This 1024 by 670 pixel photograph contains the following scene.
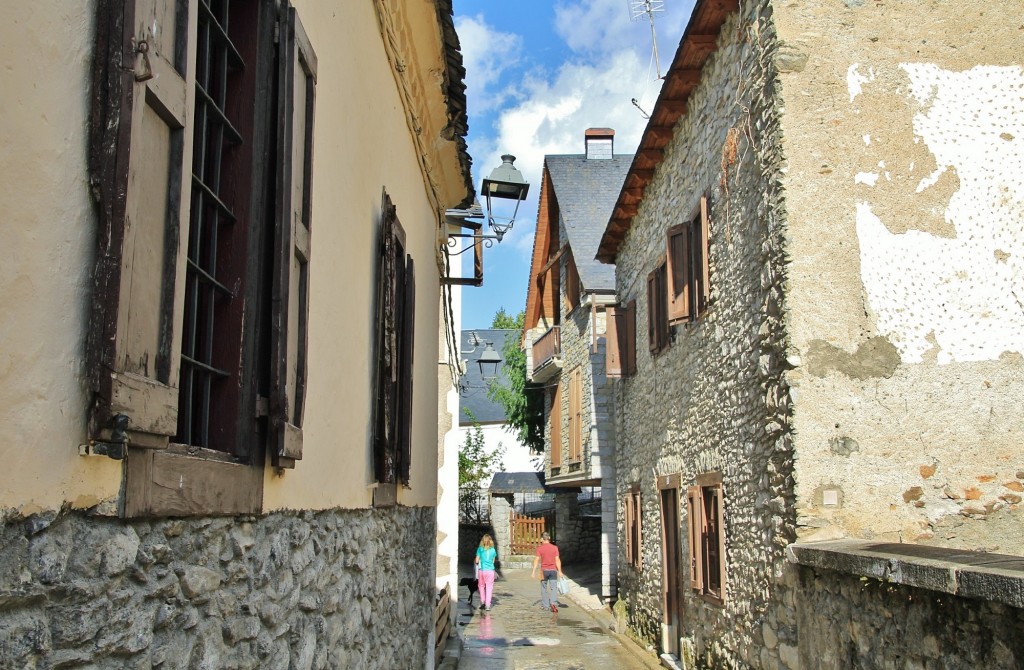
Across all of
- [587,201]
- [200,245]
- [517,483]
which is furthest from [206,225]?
[517,483]

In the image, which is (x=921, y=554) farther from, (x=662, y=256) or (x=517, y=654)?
(x=517, y=654)

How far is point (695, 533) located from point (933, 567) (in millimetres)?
5583

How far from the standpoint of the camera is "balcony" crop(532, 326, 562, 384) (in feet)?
70.9

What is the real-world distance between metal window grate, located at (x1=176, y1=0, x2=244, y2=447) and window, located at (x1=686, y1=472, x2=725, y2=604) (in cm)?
667

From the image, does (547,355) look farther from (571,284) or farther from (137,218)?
(137,218)

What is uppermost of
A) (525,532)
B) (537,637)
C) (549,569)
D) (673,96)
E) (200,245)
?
(673,96)

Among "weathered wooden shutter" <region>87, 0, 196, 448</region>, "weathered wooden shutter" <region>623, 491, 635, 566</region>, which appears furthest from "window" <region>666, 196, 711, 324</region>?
"weathered wooden shutter" <region>87, 0, 196, 448</region>

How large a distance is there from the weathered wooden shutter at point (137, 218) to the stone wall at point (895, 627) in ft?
10.8

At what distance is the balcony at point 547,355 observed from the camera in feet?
70.9

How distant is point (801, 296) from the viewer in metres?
6.73

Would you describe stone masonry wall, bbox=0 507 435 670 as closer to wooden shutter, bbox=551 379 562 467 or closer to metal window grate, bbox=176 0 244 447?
metal window grate, bbox=176 0 244 447

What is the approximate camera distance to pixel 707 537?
9.31 meters

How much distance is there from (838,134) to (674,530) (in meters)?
5.72

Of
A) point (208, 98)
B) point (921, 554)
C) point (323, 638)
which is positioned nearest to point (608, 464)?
point (921, 554)
